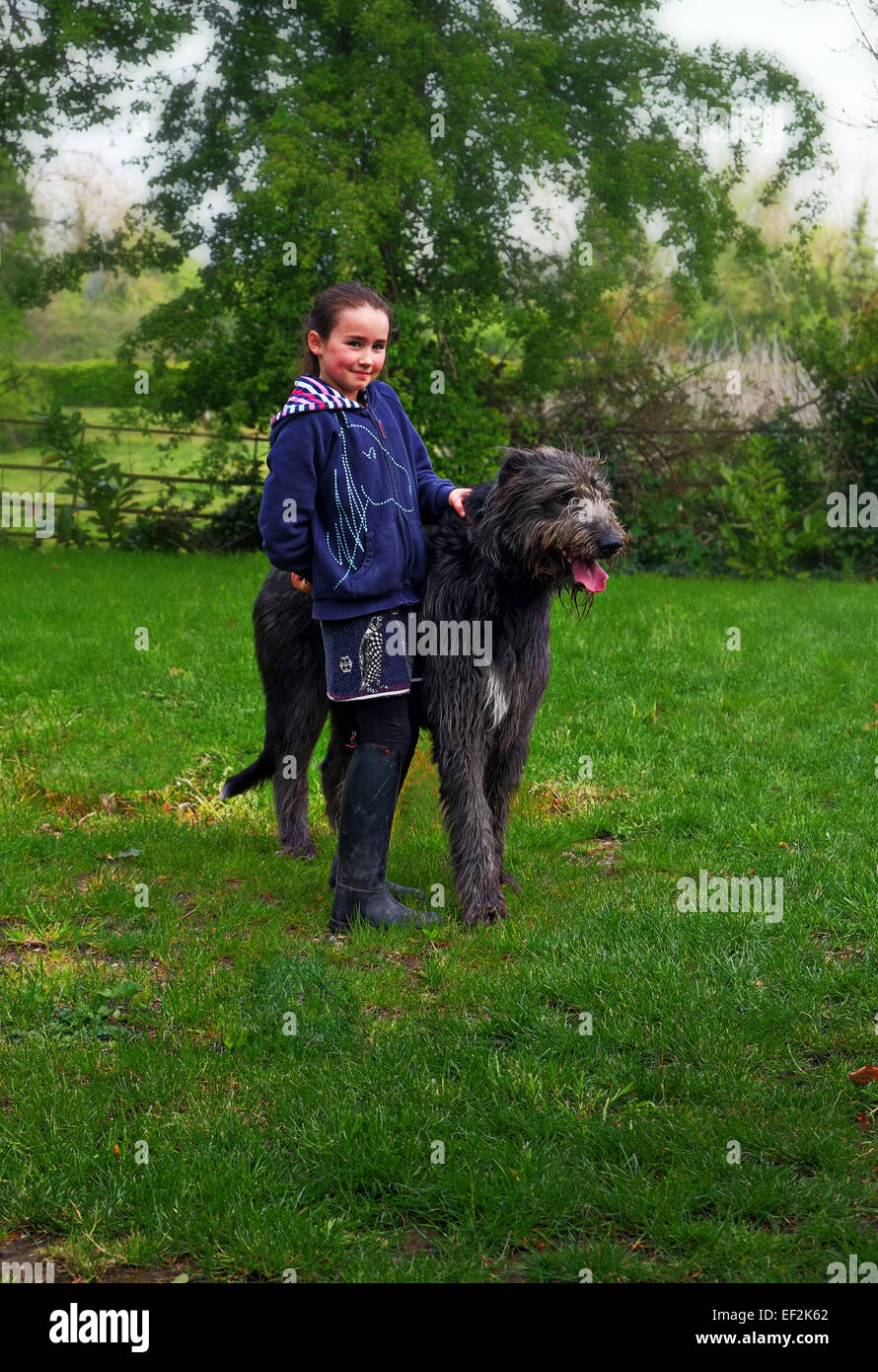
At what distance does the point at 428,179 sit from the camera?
14.1m

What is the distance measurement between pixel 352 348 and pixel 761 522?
35.2 feet

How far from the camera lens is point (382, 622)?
4.58 meters

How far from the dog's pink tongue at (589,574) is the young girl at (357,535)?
1.86 feet

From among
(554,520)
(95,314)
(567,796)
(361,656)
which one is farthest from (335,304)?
(95,314)

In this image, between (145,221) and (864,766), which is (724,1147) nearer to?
(864,766)

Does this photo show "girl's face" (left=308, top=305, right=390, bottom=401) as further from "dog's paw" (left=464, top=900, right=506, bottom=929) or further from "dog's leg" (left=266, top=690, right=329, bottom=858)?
"dog's paw" (left=464, top=900, right=506, bottom=929)

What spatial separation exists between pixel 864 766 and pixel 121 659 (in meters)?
5.36

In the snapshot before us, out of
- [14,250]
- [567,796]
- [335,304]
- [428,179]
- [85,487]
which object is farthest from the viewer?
[14,250]

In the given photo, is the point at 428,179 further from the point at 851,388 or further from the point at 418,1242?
the point at 418,1242

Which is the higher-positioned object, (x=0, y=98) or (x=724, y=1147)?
(x=0, y=98)

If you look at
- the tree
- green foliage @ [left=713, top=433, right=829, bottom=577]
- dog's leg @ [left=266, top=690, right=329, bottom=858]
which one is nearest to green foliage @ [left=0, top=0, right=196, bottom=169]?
the tree

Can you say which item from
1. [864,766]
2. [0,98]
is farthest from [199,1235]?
[0,98]

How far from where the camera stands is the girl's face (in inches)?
174

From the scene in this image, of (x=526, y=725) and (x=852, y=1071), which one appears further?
(x=526, y=725)
